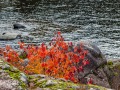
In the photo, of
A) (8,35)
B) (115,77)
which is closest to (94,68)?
(115,77)

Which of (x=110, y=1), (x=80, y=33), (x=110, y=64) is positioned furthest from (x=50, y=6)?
(x=110, y=64)

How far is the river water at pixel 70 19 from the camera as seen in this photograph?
3762 cm

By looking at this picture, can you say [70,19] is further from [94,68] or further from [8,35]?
[94,68]

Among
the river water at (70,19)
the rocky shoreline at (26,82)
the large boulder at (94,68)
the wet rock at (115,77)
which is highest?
the rocky shoreline at (26,82)

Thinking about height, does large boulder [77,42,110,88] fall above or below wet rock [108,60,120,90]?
above

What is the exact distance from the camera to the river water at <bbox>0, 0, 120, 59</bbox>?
37.6m

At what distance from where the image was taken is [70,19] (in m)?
49.5

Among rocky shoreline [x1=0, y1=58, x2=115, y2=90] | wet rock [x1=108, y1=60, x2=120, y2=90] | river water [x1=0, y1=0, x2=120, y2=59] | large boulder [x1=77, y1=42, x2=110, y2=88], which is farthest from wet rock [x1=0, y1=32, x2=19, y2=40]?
rocky shoreline [x1=0, y1=58, x2=115, y2=90]

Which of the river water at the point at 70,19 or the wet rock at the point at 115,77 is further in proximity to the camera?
the river water at the point at 70,19

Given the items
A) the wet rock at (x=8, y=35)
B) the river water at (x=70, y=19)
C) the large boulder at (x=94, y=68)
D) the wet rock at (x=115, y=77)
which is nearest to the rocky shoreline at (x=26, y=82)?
the large boulder at (x=94, y=68)

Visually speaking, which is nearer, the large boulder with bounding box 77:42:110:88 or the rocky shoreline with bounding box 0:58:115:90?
the rocky shoreline with bounding box 0:58:115:90

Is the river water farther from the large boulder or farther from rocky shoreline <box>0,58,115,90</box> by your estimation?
rocky shoreline <box>0,58,115,90</box>

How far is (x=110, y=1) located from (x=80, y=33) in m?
29.2

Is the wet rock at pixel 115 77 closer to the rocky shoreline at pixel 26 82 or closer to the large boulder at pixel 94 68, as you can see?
the large boulder at pixel 94 68
